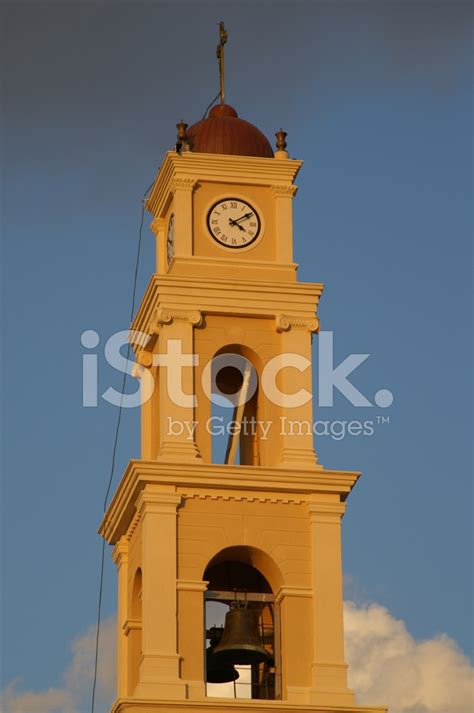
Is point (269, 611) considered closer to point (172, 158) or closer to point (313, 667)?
point (313, 667)

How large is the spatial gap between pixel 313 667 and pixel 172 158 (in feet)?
35.0

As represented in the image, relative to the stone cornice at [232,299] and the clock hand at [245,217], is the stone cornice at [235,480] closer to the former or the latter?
the stone cornice at [232,299]

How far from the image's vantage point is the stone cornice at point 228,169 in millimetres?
49188

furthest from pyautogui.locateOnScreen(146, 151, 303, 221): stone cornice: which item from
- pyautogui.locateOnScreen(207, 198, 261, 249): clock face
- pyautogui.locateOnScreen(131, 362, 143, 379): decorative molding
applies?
pyautogui.locateOnScreen(131, 362, 143, 379): decorative molding

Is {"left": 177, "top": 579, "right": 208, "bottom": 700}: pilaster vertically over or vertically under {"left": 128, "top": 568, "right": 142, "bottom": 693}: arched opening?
under

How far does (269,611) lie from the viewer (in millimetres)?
47062

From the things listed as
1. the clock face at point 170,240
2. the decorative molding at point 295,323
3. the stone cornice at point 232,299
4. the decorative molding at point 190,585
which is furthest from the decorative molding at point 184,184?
the decorative molding at point 190,585

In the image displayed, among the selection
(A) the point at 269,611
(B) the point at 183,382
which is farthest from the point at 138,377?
(A) the point at 269,611

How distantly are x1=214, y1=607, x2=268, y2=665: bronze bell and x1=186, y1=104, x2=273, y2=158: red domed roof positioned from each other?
30.8 ft

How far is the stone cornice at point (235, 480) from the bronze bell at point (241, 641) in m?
2.27

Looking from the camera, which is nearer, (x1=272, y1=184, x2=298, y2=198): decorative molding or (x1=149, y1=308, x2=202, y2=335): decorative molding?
(x1=149, y1=308, x2=202, y2=335): decorative molding

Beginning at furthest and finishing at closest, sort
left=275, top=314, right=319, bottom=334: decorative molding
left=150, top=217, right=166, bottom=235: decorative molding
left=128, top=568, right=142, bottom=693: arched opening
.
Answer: left=150, top=217, right=166, bottom=235: decorative molding → left=275, top=314, right=319, bottom=334: decorative molding → left=128, top=568, right=142, bottom=693: arched opening

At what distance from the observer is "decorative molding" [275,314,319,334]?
48188 millimetres

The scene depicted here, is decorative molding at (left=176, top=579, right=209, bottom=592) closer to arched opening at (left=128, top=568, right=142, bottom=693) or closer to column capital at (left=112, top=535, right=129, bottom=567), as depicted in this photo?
arched opening at (left=128, top=568, right=142, bottom=693)
